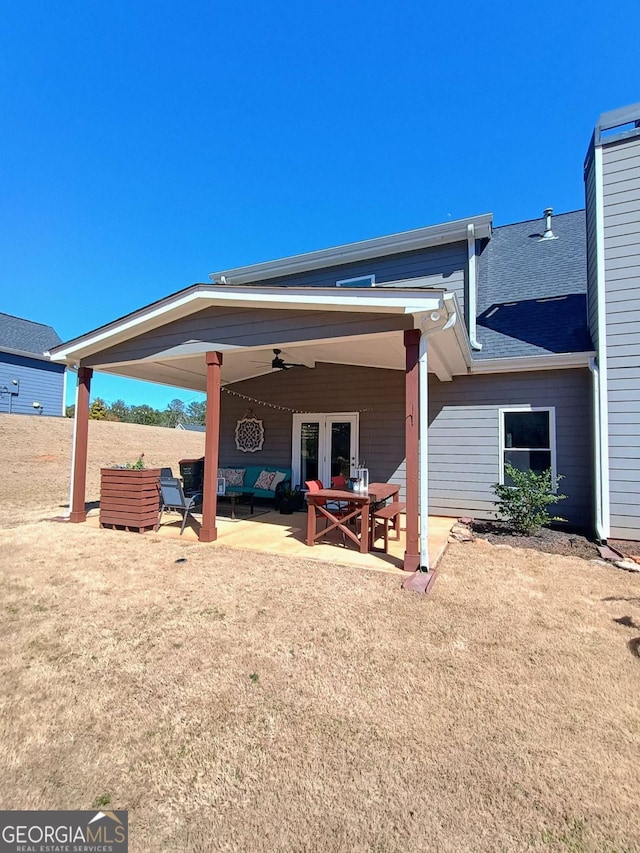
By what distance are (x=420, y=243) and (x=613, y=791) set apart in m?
7.93

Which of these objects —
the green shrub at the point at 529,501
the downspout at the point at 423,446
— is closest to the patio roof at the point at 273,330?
the downspout at the point at 423,446

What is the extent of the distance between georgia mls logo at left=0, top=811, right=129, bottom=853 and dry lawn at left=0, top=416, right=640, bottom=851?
45 mm

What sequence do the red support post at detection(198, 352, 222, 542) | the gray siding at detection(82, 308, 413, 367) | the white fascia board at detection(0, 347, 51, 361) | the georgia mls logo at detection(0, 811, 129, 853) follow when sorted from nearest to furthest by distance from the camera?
1. the georgia mls logo at detection(0, 811, 129, 853)
2. the gray siding at detection(82, 308, 413, 367)
3. the red support post at detection(198, 352, 222, 542)
4. the white fascia board at detection(0, 347, 51, 361)

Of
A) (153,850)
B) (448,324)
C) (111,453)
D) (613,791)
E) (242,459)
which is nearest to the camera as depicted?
(153,850)

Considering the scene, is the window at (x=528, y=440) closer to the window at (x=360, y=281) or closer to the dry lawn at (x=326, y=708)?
the dry lawn at (x=326, y=708)

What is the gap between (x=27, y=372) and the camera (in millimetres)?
17312

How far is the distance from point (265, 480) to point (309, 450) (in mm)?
1145

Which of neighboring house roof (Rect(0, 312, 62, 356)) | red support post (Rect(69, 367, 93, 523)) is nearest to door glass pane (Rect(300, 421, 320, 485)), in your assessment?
red support post (Rect(69, 367, 93, 523))

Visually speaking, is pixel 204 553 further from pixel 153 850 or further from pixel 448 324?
pixel 448 324

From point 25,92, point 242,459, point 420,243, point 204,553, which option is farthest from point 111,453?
point 420,243

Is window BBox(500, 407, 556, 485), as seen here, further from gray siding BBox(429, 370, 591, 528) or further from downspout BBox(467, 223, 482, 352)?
downspout BBox(467, 223, 482, 352)

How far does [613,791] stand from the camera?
1.58 metres

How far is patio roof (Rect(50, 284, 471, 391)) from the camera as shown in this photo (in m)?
4.21

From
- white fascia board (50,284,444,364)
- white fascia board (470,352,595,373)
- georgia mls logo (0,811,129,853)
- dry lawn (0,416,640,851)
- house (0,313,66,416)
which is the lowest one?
georgia mls logo (0,811,129,853)
